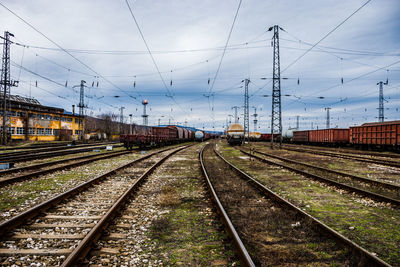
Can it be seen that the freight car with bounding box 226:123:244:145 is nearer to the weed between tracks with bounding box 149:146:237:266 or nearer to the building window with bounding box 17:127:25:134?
the weed between tracks with bounding box 149:146:237:266

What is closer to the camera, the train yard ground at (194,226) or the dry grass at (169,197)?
the train yard ground at (194,226)

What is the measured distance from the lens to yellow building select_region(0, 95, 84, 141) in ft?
133

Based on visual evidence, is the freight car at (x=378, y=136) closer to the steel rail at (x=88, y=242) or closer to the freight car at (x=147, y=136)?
the freight car at (x=147, y=136)

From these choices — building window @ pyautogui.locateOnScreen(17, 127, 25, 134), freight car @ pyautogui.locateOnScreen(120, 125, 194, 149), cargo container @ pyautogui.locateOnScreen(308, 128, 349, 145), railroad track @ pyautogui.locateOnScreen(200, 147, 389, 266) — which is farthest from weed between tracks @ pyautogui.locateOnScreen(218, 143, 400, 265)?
building window @ pyautogui.locateOnScreen(17, 127, 25, 134)

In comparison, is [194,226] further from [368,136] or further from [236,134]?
[236,134]

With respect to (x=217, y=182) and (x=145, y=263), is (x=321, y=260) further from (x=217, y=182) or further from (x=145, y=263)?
(x=217, y=182)

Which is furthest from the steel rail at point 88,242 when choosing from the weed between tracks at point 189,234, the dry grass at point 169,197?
the dry grass at point 169,197

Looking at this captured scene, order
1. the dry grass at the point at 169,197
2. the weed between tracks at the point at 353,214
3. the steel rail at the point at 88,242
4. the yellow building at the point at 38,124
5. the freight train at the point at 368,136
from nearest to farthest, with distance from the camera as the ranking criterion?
the steel rail at the point at 88,242 → the weed between tracks at the point at 353,214 → the dry grass at the point at 169,197 → the freight train at the point at 368,136 → the yellow building at the point at 38,124

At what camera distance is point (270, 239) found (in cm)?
386

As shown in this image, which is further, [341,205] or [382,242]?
[341,205]

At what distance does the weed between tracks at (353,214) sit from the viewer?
374 centimetres

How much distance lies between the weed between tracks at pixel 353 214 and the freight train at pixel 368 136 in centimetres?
1897

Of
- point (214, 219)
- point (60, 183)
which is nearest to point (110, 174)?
point (60, 183)

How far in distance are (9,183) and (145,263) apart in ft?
24.2
